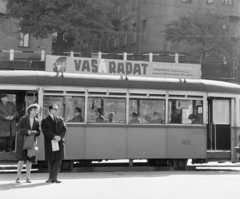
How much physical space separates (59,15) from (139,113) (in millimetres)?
24409

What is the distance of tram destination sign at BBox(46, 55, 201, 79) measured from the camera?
15.9 meters

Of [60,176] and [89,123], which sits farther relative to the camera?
[89,123]

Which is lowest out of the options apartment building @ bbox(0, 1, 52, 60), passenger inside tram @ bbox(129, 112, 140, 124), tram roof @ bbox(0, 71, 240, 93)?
passenger inside tram @ bbox(129, 112, 140, 124)

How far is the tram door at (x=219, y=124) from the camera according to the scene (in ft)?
55.5

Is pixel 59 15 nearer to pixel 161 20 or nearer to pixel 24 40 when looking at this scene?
pixel 24 40

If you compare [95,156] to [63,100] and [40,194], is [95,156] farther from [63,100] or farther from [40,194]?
[40,194]

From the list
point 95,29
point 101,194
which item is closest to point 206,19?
point 95,29

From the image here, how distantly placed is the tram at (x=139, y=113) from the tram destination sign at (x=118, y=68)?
377mm

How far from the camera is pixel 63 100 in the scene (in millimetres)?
15258

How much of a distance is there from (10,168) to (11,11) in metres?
25.2

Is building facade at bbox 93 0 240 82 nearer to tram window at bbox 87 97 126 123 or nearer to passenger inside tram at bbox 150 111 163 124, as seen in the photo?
passenger inside tram at bbox 150 111 163 124

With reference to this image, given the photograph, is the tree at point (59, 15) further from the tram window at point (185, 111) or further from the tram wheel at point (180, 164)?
the tram wheel at point (180, 164)

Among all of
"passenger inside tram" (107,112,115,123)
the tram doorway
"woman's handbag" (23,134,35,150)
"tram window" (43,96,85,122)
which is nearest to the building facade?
"passenger inside tram" (107,112,115,123)

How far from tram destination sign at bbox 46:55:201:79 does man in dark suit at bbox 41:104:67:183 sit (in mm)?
4096
